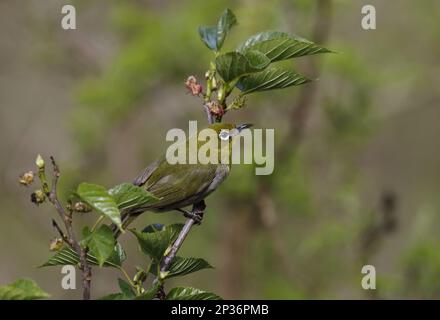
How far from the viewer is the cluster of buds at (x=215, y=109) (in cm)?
213

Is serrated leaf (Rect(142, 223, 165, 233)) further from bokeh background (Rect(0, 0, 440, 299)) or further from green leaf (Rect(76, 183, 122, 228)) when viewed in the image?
bokeh background (Rect(0, 0, 440, 299))

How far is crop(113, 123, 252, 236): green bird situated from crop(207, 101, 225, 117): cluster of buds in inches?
24.6

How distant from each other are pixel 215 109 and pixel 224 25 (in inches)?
12.9

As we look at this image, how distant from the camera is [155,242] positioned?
6.73ft

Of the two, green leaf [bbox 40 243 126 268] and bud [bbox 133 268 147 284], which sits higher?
green leaf [bbox 40 243 126 268]

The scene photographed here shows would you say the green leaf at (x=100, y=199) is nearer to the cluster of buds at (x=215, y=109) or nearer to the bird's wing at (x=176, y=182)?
the cluster of buds at (x=215, y=109)

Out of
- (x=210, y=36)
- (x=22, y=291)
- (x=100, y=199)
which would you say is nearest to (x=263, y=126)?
(x=210, y=36)

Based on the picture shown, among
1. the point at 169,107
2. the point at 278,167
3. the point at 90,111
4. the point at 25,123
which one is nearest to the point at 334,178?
the point at 278,167

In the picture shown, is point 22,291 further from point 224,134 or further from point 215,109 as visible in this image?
point 224,134

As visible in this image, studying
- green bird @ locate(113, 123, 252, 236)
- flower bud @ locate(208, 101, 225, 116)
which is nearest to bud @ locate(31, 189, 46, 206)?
flower bud @ locate(208, 101, 225, 116)

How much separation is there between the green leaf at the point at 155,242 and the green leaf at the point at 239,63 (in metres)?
0.48

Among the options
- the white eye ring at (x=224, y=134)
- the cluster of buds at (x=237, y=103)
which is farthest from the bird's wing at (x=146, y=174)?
the cluster of buds at (x=237, y=103)

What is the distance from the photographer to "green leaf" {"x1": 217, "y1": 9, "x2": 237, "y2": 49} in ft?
7.50
